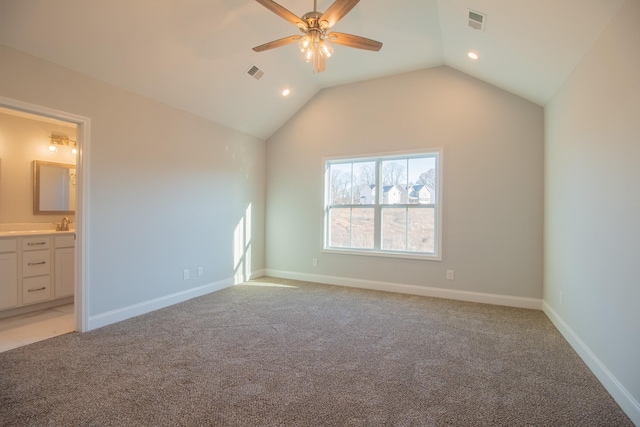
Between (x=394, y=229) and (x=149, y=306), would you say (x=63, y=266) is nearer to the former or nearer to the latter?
(x=149, y=306)

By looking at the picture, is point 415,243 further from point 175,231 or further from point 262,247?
point 175,231

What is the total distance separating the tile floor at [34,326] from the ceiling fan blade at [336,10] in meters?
3.76

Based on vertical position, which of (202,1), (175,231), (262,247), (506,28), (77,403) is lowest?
(77,403)

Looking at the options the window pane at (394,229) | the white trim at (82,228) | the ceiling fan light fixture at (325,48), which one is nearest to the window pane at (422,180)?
the window pane at (394,229)

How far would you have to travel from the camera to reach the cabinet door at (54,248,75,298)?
12.6 feet

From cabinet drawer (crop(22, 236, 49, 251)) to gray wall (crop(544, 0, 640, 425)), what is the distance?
555 centimetres

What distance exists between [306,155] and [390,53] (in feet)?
6.62

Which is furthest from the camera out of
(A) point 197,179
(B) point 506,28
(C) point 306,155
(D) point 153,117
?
(C) point 306,155

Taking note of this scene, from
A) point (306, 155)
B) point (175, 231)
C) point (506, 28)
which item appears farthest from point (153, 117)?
point (506, 28)

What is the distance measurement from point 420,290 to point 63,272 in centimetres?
476

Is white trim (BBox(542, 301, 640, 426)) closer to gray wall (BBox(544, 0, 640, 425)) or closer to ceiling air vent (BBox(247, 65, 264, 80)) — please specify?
gray wall (BBox(544, 0, 640, 425))

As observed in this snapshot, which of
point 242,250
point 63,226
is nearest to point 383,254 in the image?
point 242,250

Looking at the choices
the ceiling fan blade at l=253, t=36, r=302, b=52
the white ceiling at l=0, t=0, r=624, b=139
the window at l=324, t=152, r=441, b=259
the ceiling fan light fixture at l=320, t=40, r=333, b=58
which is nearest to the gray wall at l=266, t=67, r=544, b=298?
the window at l=324, t=152, r=441, b=259

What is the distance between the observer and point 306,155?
17.2ft
